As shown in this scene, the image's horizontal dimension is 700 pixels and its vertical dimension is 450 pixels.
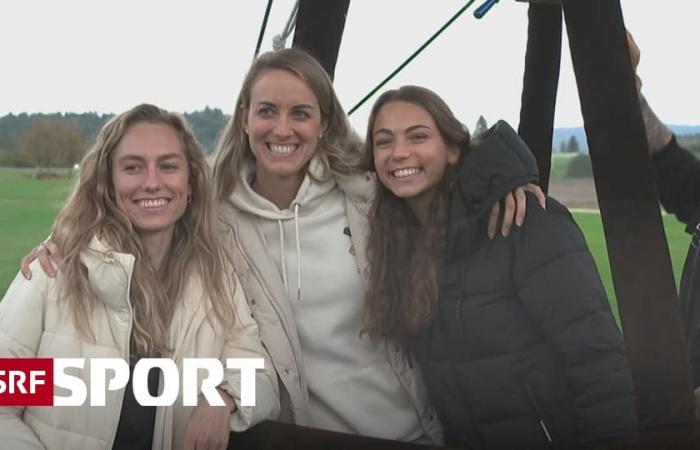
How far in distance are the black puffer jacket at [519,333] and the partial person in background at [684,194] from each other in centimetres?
44

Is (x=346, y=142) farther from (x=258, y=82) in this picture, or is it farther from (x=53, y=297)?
(x=53, y=297)

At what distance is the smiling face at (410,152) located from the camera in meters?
1.28

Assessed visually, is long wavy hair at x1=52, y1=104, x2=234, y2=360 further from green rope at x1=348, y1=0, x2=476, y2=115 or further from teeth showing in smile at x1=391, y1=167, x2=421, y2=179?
green rope at x1=348, y1=0, x2=476, y2=115

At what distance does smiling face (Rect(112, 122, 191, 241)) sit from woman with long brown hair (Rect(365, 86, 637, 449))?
1.01 ft

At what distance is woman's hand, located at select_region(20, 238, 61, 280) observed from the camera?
122 centimetres

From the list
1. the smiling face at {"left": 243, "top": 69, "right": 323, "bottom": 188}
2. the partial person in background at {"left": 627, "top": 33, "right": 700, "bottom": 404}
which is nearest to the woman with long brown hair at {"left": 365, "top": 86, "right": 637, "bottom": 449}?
the smiling face at {"left": 243, "top": 69, "right": 323, "bottom": 188}

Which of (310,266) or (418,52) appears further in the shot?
(418,52)

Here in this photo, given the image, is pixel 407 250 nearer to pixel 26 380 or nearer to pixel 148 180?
pixel 148 180

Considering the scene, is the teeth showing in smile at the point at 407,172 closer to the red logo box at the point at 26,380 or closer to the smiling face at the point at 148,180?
the smiling face at the point at 148,180

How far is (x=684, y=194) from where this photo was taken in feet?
5.39

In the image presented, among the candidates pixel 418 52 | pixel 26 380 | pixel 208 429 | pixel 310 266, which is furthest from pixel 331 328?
pixel 418 52

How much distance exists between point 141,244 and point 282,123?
28 centimetres

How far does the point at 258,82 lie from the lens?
1.37 meters

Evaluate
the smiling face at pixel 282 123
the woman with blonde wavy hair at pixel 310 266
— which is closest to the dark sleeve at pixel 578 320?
the woman with blonde wavy hair at pixel 310 266
